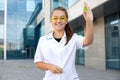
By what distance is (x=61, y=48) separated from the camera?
2.51 metres

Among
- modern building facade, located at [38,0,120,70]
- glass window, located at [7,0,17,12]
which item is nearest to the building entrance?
modern building facade, located at [38,0,120,70]

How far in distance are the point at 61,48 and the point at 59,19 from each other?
228 mm

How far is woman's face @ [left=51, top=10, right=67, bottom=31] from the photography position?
254 centimetres

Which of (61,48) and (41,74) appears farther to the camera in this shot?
(41,74)

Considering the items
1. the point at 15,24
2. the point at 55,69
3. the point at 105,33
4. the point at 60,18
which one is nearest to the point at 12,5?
the point at 15,24

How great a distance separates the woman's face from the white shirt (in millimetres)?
80

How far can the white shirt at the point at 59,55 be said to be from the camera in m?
2.50

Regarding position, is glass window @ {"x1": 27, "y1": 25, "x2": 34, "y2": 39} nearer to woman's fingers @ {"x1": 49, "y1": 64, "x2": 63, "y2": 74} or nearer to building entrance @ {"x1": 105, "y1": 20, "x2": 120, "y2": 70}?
building entrance @ {"x1": 105, "y1": 20, "x2": 120, "y2": 70}

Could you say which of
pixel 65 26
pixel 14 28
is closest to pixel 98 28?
pixel 65 26

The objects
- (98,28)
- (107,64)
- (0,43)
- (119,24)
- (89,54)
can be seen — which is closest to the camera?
(119,24)

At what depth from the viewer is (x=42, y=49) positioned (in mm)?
2574

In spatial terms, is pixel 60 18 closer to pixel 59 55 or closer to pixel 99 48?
pixel 59 55

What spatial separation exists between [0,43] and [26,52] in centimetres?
485

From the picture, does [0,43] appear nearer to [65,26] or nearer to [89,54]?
[89,54]
